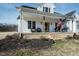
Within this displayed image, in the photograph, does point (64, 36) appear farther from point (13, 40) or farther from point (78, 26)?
point (13, 40)

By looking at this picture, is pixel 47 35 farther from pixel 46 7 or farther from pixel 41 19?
pixel 46 7

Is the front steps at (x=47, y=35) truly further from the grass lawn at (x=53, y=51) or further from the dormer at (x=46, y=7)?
the dormer at (x=46, y=7)

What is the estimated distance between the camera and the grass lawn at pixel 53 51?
276 centimetres

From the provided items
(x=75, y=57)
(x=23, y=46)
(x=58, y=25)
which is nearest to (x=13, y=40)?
(x=23, y=46)

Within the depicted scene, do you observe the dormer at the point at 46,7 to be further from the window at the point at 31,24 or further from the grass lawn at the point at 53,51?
the grass lawn at the point at 53,51

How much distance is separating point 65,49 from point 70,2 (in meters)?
0.52

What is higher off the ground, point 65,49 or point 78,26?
point 78,26

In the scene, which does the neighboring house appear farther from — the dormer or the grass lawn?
the grass lawn

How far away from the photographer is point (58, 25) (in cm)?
284

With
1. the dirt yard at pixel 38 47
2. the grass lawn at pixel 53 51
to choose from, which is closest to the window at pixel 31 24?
the dirt yard at pixel 38 47

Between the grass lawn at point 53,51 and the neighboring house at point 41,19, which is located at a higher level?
the neighboring house at point 41,19

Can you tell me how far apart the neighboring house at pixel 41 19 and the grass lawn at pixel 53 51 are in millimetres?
181

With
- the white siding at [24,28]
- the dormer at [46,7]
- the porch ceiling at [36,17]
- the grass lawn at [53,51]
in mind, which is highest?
the dormer at [46,7]

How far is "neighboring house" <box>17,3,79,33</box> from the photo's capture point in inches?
111
